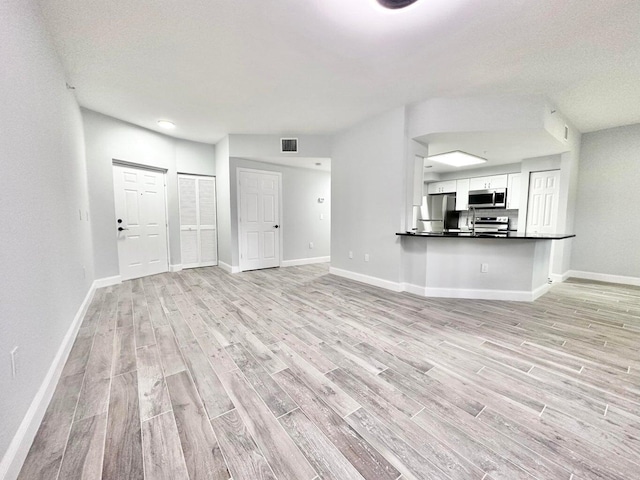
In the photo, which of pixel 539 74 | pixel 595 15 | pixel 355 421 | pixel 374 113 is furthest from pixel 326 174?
pixel 355 421

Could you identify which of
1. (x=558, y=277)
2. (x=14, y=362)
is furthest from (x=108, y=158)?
(x=558, y=277)

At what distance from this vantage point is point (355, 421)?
1.42 metres

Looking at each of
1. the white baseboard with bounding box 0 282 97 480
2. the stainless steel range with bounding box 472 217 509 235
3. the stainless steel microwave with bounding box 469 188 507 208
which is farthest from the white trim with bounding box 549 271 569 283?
the white baseboard with bounding box 0 282 97 480

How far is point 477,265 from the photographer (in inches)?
139

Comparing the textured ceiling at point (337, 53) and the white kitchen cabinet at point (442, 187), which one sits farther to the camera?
the white kitchen cabinet at point (442, 187)

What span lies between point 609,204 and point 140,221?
829 centimetres

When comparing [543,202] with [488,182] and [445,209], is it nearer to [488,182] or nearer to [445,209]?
[488,182]

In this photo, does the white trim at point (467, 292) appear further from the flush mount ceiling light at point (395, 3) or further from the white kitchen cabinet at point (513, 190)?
the flush mount ceiling light at point (395, 3)

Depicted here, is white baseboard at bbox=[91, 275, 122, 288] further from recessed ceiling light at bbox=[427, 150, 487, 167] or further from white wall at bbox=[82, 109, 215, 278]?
recessed ceiling light at bbox=[427, 150, 487, 167]

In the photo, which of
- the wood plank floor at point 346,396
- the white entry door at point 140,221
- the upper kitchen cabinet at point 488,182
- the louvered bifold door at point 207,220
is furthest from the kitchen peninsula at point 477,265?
the white entry door at point 140,221

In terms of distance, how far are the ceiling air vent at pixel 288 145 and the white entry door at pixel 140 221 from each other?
7.79 ft

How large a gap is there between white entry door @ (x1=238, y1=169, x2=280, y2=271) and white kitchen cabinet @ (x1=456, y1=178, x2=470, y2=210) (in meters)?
4.59

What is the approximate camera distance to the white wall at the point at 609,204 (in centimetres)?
425

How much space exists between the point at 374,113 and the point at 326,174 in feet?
8.24
